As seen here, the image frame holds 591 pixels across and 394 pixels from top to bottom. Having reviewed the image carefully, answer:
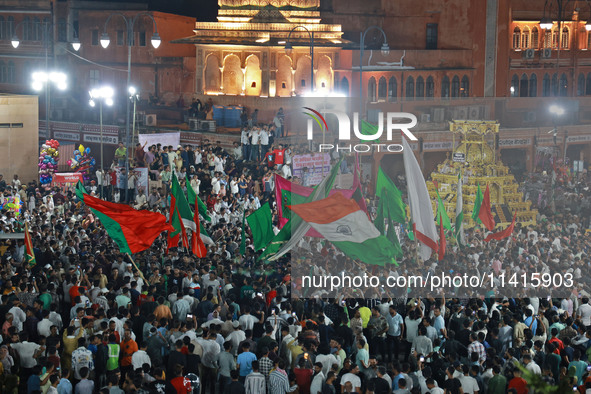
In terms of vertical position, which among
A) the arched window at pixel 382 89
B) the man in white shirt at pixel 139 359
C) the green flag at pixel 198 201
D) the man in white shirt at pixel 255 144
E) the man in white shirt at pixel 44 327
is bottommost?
the man in white shirt at pixel 139 359

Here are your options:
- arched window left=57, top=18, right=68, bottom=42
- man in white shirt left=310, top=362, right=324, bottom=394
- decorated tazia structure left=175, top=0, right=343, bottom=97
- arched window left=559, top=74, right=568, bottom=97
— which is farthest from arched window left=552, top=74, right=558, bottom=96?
man in white shirt left=310, top=362, right=324, bottom=394

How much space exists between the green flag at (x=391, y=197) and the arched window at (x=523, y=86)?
114 ft

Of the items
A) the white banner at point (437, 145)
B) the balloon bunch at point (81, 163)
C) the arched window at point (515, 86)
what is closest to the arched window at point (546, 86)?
the arched window at point (515, 86)

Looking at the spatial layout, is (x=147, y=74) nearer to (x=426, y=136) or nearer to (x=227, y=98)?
(x=227, y=98)

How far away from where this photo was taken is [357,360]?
616 inches

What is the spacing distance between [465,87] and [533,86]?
15.4 ft

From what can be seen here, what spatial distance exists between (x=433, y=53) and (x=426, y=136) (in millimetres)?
9618

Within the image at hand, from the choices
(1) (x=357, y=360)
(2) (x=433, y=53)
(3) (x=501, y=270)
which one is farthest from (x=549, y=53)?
(1) (x=357, y=360)

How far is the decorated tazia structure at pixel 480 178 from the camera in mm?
31750

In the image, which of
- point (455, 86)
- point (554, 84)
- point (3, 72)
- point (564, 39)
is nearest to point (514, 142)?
point (455, 86)

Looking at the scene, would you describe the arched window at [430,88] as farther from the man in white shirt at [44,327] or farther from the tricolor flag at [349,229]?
the man in white shirt at [44,327]

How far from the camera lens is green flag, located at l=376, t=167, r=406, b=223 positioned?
22.1 metres

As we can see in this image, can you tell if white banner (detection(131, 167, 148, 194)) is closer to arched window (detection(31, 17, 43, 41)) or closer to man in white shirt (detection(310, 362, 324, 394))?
man in white shirt (detection(310, 362, 324, 394))

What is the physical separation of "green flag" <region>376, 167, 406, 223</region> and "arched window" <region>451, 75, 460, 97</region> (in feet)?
103
